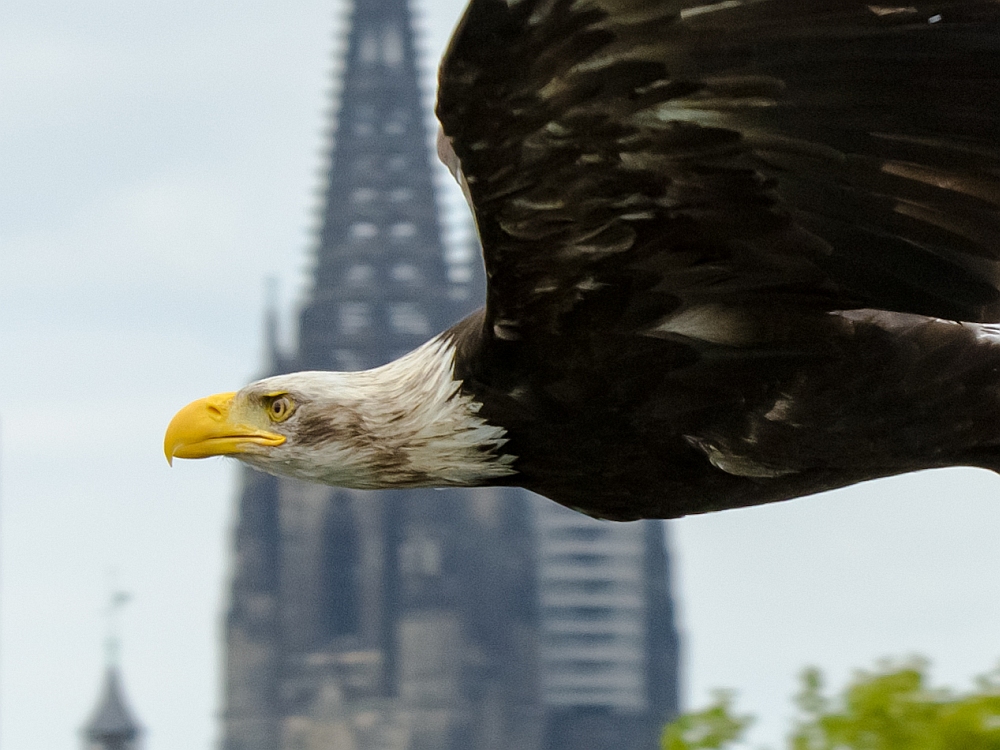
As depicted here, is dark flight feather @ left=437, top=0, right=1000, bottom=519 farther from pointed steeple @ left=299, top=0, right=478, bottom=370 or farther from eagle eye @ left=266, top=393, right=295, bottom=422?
pointed steeple @ left=299, top=0, right=478, bottom=370

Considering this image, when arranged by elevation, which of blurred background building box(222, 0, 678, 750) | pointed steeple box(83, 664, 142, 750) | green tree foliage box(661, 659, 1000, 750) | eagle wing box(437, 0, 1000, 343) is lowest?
green tree foliage box(661, 659, 1000, 750)

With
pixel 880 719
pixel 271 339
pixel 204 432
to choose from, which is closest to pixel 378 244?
pixel 271 339

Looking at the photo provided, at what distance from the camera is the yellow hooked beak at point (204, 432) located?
507cm

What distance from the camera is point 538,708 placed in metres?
94.8

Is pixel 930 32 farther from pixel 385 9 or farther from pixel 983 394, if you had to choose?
pixel 385 9

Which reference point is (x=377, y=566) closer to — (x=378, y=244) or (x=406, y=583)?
(x=406, y=583)

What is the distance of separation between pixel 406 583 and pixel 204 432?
283 feet

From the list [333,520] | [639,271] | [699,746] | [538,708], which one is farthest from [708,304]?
[538,708]

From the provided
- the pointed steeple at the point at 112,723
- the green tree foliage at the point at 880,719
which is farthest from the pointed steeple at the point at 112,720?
the green tree foliage at the point at 880,719

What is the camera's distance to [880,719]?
677cm

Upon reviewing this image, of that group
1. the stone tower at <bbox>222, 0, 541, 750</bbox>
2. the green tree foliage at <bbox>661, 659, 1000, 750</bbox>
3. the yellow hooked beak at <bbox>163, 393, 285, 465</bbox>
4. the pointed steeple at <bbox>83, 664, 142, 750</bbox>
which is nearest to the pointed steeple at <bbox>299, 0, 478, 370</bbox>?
the stone tower at <bbox>222, 0, 541, 750</bbox>

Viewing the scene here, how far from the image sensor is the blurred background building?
89.8 m

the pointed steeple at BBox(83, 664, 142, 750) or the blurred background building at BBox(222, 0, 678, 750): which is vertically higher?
the blurred background building at BBox(222, 0, 678, 750)

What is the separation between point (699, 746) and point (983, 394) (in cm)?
210
